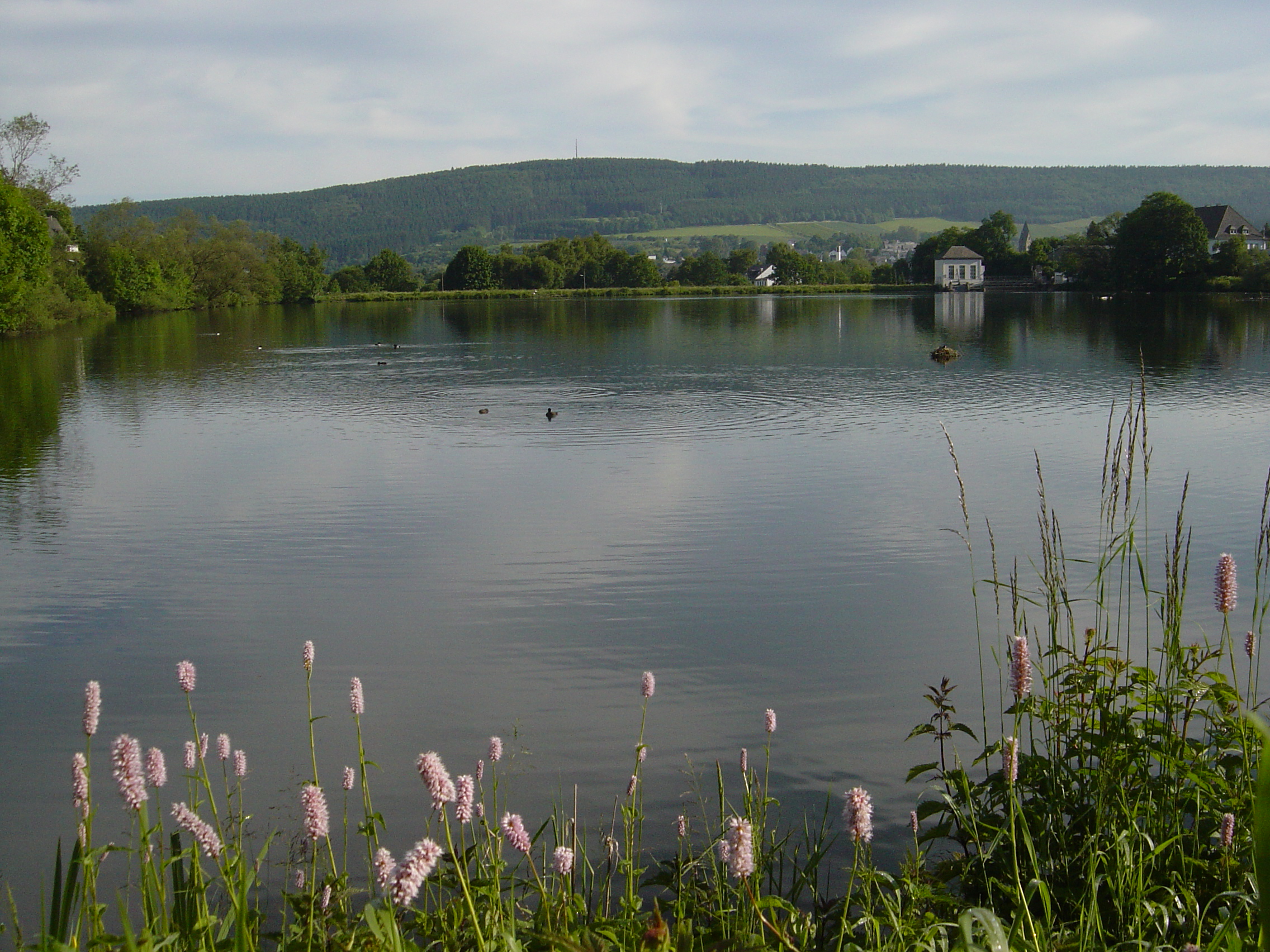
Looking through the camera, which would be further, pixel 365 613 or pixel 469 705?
pixel 365 613

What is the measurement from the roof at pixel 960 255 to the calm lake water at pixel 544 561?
92690mm

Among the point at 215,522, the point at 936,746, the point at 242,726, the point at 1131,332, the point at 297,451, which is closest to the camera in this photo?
the point at 936,746

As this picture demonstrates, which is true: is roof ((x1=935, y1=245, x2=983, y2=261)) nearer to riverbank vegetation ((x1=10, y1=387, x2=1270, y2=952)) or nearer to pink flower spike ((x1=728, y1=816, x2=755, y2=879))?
riverbank vegetation ((x1=10, y1=387, x2=1270, y2=952))

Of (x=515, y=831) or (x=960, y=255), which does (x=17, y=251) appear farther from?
(x=960, y=255)

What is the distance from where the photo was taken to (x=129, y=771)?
2.27 m

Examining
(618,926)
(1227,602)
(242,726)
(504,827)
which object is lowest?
(242,726)

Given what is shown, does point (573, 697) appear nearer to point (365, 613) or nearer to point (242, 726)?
point (242, 726)

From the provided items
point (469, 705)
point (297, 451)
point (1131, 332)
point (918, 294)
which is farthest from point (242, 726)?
point (918, 294)

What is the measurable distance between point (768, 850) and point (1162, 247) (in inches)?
3540

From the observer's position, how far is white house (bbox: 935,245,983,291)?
114 metres

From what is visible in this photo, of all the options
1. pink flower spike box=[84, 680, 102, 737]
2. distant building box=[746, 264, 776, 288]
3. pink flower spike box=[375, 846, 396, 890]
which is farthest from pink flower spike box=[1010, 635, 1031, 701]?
distant building box=[746, 264, 776, 288]

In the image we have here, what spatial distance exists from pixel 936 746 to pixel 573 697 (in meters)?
2.29

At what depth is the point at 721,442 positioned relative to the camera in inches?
695

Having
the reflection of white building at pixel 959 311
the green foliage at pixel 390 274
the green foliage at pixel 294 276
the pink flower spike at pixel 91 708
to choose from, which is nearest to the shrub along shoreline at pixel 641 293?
the green foliage at pixel 294 276
